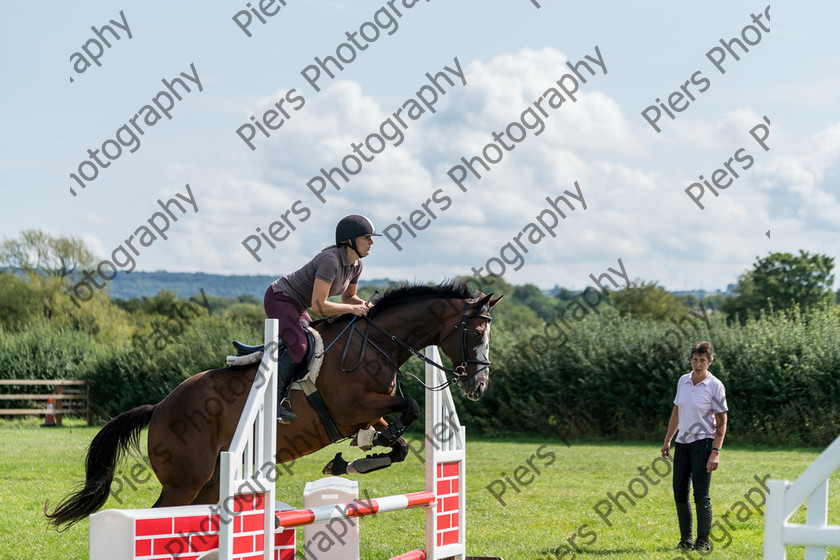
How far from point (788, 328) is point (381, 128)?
1298 cm

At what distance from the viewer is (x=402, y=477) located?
1305cm

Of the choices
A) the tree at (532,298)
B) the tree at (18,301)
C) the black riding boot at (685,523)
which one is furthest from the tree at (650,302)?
the tree at (532,298)

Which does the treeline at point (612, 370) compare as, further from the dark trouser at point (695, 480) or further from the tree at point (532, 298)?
the tree at point (532, 298)

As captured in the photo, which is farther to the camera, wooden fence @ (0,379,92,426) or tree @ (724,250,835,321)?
tree @ (724,250,835,321)

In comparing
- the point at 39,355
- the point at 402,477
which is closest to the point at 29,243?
the point at 39,355

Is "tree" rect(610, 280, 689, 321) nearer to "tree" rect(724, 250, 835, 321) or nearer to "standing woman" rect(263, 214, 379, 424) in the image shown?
"tree" rect(724, 250, 835, 321)

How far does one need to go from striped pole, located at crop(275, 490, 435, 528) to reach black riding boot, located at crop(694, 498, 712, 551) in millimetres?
2584

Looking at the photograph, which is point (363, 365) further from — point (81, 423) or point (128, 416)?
point (81, 423)

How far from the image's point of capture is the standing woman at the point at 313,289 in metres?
5.55

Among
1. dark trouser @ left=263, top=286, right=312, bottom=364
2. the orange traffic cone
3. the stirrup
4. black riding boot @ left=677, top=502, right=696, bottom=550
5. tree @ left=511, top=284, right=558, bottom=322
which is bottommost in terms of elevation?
the orange traffic cone

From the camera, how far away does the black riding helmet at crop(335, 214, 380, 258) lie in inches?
222

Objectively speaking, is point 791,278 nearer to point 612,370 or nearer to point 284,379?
point 612,370

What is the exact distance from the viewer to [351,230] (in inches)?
222

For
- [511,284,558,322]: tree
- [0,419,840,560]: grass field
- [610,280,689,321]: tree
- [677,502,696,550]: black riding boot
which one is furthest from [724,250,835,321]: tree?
[511,284,558,322]: tree
